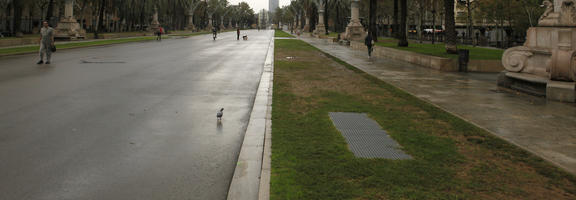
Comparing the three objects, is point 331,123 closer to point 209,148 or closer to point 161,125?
Answer: point 209,148

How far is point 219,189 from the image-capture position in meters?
4.70

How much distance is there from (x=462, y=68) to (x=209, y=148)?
15167mm

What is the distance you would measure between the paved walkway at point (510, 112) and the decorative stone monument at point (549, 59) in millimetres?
439

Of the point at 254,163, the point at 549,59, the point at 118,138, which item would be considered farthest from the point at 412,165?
the point at 549,59

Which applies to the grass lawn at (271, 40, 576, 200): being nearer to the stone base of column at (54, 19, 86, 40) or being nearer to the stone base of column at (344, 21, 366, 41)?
the stone base of column at (54, 19, 86, 40)

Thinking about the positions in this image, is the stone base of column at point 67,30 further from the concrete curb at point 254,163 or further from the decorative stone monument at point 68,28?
the concrete curb at point 254,163

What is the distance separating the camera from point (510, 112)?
9.18 metres

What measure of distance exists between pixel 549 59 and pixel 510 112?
11.8 feet

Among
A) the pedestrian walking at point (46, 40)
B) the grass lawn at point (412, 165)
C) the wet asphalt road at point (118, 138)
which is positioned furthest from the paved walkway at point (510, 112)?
the pedestrian walking at point (46, 40)

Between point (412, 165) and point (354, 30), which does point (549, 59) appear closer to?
point (412, 165)

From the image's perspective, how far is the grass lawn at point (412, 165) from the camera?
4422mm

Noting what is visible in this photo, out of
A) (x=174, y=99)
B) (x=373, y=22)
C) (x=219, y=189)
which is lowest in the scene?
(x=219, y=189)

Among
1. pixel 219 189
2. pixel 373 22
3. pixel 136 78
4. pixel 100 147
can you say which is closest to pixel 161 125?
pixel 100 147

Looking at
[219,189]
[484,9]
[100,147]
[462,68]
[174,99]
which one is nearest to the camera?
[219,189]
